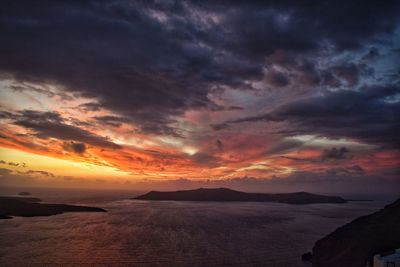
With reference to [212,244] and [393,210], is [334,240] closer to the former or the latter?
[393,210]

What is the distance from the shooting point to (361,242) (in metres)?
43.5

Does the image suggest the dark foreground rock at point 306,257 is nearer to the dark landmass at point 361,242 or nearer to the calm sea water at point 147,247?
the calm sea water at point 147,247

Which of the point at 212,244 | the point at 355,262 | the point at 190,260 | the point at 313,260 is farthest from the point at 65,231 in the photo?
the point at 355,262

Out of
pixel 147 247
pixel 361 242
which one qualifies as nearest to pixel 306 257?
pixel 361 242

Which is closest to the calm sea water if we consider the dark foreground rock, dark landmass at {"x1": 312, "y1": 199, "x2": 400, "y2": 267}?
the dark foreground rock

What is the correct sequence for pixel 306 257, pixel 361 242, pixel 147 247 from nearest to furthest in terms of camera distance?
pixel 361 242 < pixel 306 257 < pixel 147 247

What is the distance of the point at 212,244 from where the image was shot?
63.1 meters

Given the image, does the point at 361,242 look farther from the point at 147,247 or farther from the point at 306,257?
the point at 147,247

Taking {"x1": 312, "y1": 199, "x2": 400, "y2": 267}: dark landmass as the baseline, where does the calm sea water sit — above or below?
below

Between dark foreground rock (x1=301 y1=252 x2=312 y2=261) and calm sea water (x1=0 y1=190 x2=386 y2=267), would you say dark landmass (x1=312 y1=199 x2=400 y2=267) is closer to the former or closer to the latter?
dark foreground rock (x1=301 y1=252 x2=312 y2=261)

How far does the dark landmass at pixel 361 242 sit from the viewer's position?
40531mm

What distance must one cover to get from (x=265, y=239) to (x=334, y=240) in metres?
21.4

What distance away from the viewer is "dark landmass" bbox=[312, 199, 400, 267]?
40531 millimetres

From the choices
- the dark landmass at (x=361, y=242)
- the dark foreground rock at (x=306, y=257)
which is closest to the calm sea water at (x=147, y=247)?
the dark foreground rock at (x=306, y=257)
